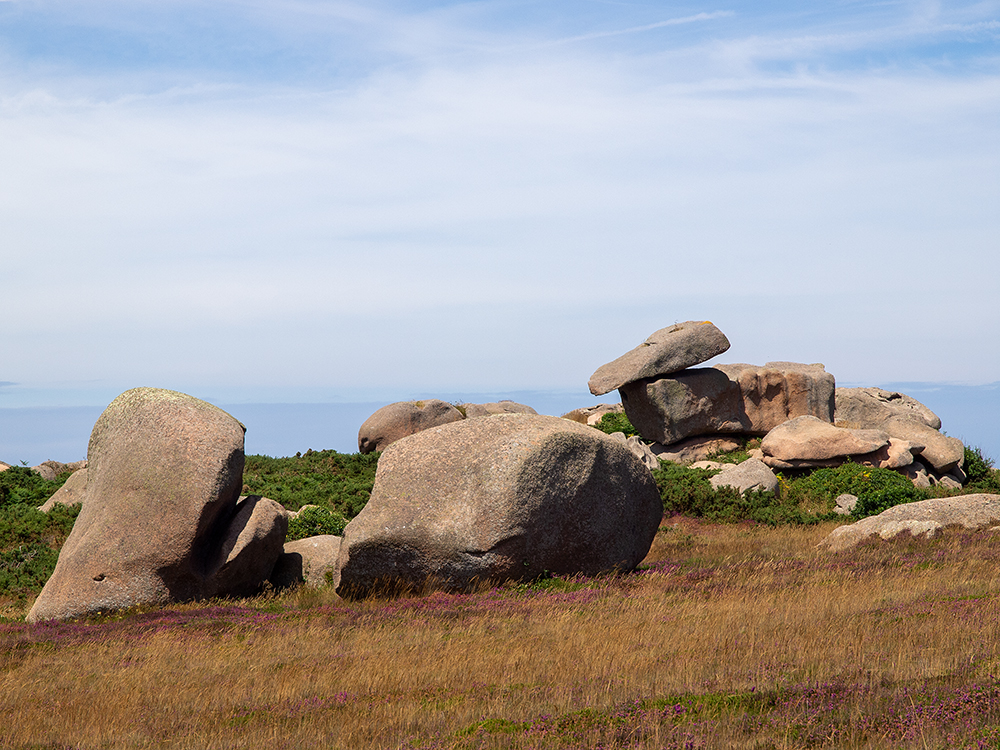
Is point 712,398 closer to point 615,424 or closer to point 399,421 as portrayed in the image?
point 615,424

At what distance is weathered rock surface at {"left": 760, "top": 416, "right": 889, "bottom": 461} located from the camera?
1383 inches

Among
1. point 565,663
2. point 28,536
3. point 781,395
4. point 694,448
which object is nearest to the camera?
point 565,663

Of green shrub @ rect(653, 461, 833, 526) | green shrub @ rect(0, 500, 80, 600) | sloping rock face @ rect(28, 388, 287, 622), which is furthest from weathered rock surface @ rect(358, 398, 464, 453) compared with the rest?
sloping rock face @ rect(28, 388, 287, 622)

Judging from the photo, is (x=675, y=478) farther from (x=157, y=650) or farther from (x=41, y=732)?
(x=41, y=732)

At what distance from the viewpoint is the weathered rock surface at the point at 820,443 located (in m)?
35.1

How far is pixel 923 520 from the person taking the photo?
925 inches

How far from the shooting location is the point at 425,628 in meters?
14.7

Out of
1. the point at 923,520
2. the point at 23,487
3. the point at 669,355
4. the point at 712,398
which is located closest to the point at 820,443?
the point at 712,398

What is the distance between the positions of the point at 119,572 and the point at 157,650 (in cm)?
445

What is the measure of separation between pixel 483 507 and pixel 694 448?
27652mm

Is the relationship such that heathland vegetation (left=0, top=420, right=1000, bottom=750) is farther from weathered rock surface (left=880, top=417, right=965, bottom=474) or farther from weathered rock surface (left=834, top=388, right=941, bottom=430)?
weathered rock surface (left=834, top=388, right=941, bottom=430)

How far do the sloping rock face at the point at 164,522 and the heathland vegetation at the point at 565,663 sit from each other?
66cm

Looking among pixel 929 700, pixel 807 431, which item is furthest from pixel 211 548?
pixel 807 431

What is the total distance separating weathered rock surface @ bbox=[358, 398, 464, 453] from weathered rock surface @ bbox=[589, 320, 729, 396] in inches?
346
